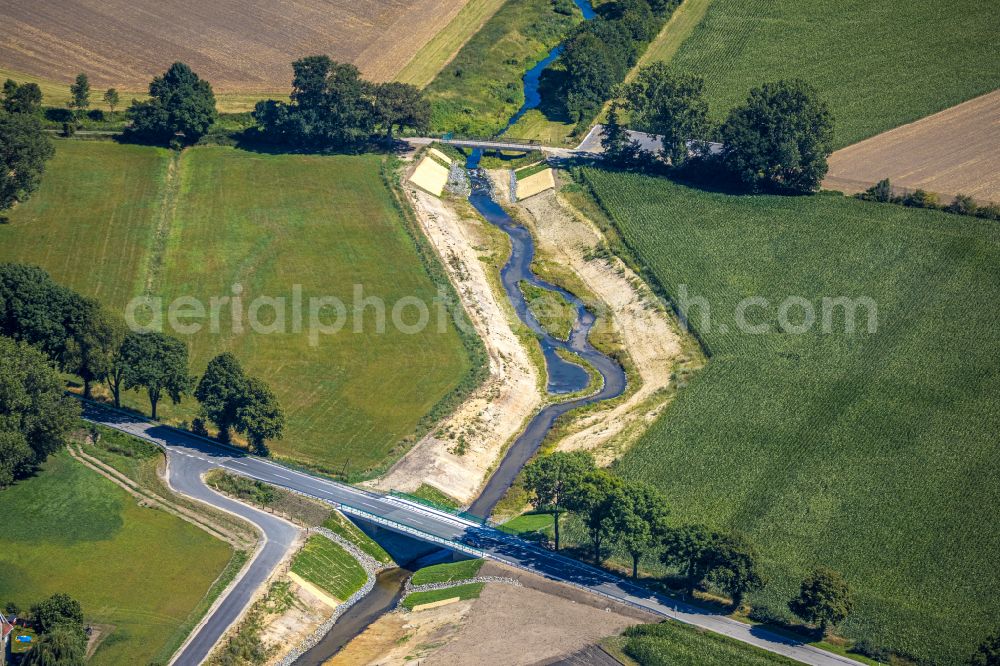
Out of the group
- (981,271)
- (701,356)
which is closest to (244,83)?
(701,356)

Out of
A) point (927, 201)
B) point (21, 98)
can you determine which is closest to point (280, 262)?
point (21, 98)

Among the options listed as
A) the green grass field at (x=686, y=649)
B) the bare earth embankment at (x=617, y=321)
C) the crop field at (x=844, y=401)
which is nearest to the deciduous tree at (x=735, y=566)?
the crop field at (x=844, y=401)

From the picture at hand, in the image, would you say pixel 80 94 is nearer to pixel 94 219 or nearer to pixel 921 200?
pixel 94 219

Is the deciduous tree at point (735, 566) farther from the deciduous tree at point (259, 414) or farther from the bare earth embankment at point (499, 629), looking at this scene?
the deciduous tree at point (259, 414)

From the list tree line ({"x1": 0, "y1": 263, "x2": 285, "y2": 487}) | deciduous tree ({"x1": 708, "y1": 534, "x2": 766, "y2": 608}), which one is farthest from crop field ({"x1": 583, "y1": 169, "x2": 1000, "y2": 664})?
tree line ({"x1": 0, "y1": 263, "x2": 285, "y2": 487})

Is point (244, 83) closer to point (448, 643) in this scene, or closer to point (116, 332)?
point (116, 332)
